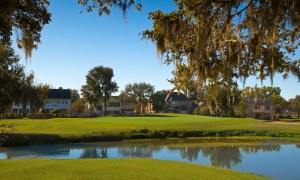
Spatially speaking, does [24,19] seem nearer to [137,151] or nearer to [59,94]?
[137,151]

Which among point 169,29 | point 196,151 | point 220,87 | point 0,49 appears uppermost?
point 169,29

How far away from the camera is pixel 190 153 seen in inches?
1120

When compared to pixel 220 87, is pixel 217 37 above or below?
above

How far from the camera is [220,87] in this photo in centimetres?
1296

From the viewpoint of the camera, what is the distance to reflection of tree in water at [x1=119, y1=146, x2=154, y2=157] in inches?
1070

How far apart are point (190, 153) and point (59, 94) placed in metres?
75.5

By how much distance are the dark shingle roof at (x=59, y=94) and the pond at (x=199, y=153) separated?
65.5 m

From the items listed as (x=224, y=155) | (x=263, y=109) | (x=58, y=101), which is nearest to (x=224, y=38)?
(x=224, y=155)

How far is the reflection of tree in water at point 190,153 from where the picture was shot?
26.2 metres

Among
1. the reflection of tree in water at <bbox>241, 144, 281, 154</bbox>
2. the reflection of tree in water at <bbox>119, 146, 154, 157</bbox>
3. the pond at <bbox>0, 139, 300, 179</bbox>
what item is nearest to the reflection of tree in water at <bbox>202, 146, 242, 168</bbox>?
the pond at <bbox>0, 139, 300, 179</bbox>

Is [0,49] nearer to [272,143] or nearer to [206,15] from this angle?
[206,15]

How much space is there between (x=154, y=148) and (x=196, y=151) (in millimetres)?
4000

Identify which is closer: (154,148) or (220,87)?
(220,87)

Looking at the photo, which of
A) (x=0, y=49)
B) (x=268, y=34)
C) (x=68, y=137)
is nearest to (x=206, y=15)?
(x=268, y=34)
